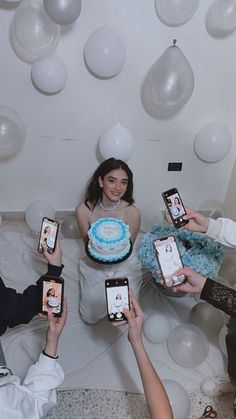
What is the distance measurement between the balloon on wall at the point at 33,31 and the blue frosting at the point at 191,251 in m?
1.29

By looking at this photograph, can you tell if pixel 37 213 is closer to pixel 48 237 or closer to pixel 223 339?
pixel 48 237

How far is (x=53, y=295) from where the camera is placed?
1584 mm

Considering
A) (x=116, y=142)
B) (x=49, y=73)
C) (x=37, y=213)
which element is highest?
(x=49, y=73)

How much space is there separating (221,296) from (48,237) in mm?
819

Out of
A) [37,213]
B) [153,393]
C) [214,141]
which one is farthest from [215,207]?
[153,393]

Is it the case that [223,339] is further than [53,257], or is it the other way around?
[223,339]

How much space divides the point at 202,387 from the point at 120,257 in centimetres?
82

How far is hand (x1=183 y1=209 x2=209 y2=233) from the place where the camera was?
2098 millimetres

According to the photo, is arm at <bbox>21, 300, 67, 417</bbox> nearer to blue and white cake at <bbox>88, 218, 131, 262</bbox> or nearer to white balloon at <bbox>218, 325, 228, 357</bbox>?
blue and white cake at <bbox>88, 218, 131, 262</bbox>

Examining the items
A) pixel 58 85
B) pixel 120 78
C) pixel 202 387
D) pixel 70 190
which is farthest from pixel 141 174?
pixel 202 387

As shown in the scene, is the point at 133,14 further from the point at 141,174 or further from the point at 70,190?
the point at 70,190

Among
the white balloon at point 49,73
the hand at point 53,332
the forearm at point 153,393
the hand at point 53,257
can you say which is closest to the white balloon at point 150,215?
the white balloon at point 49,73

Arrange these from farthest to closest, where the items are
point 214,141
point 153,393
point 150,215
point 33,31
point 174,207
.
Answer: point 150,215
point 214,141
point 33,31
point 174,207
point 153,393

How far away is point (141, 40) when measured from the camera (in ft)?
8.38
